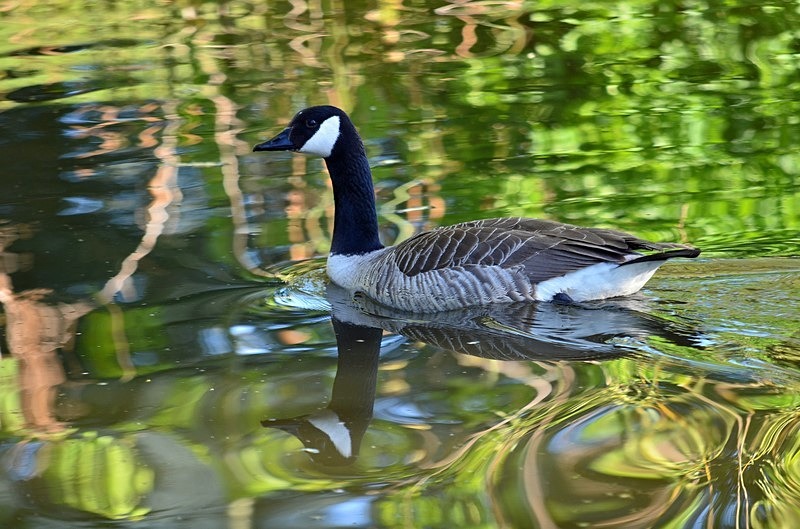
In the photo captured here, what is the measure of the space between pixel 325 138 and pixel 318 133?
61 mm

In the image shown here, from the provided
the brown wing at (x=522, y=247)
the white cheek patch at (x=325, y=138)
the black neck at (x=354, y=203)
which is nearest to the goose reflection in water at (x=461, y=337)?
the brown wing at (x=522, y=247)

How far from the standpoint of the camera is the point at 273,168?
35.8ft

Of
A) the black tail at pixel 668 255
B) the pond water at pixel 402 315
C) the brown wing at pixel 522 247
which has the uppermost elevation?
the black tail at pixel 668 255

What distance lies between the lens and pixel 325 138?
8242mm

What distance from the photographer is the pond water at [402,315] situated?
5.12m

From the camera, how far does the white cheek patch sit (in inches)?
324

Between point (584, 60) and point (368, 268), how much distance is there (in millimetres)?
7014

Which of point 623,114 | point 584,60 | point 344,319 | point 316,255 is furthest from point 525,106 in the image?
point 344,319

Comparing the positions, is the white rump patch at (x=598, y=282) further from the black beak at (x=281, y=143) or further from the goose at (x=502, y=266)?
the black beak at (x=281, y=143)

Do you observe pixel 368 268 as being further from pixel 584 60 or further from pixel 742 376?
pixel 584 60

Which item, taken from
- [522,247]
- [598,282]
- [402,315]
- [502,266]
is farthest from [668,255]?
[402,315]

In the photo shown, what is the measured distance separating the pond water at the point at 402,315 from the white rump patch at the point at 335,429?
0.8 inches

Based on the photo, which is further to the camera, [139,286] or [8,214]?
[8,214]

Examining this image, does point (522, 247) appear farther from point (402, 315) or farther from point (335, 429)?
point (335, 429)
